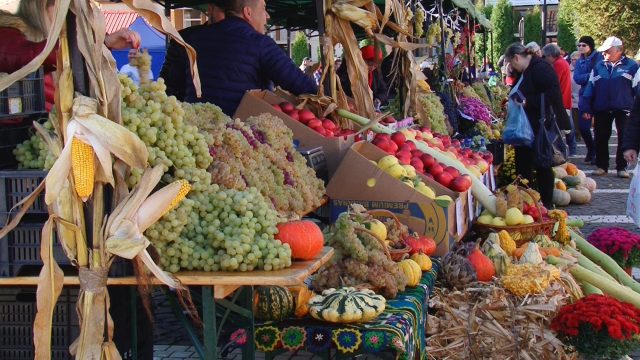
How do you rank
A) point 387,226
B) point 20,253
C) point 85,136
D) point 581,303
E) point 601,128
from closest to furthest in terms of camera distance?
point 85,136 < point 20,253 < point 581,303 < point 387,226 < point 601,128

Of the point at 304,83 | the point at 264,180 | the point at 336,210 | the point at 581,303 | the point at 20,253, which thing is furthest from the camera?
the point at 304,83

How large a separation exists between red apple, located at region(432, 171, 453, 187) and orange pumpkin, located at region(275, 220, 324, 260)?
2319mm

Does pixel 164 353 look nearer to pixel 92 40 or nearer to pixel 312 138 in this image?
pixel 312 138

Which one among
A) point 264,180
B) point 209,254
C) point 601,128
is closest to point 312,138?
point 264,180

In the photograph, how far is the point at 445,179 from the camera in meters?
5.30

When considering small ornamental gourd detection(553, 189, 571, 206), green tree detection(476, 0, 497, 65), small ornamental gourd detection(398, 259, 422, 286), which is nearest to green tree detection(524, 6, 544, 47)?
green tree detection(476, 0, 497, 65)

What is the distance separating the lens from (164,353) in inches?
195

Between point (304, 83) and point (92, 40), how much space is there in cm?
271

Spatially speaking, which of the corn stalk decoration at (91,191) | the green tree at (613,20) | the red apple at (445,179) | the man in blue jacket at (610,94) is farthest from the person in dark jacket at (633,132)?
the green tree at (613,20)

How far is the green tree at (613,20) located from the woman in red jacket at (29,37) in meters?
32.1

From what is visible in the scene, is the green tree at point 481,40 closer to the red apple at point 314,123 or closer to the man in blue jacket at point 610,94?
the man in blue jacket at point 610,94

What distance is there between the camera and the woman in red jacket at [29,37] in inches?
113

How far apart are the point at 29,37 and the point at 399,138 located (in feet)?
10.2

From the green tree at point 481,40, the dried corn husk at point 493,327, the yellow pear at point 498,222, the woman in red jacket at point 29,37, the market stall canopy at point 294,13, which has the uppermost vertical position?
the green tree at point 481,40
